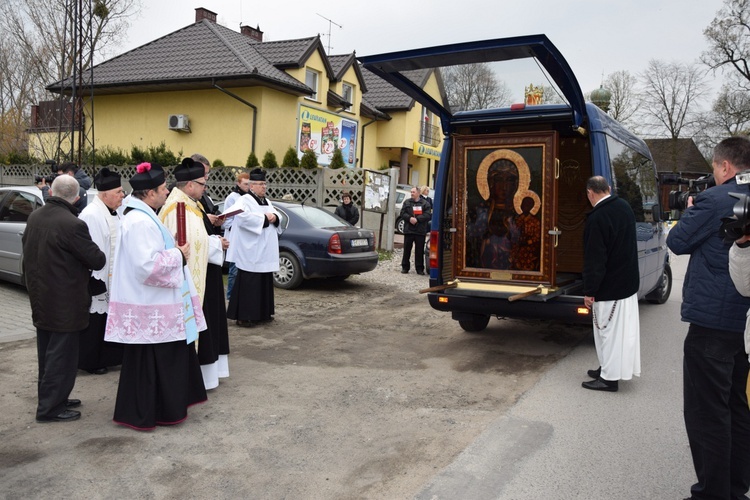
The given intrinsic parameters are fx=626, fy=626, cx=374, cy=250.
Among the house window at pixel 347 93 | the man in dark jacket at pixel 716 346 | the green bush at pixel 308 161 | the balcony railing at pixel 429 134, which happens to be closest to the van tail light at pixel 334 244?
the green bush at pixel 308 161

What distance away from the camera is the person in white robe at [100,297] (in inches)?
226

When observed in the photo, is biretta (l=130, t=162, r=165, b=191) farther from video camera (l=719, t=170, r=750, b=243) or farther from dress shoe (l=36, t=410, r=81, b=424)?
video camera (l=719, t=170, r=750, b=243)

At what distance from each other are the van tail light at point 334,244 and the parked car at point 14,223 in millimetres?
3633

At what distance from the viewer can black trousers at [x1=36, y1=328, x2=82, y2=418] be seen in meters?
4.59

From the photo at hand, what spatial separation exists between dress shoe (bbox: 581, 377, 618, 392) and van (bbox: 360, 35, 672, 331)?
2.88ft

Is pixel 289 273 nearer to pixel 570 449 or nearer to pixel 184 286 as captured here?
pixel 184 286

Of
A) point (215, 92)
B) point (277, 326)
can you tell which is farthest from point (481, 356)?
point (215, 92)

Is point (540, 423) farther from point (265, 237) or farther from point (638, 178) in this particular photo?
point (638, 178)

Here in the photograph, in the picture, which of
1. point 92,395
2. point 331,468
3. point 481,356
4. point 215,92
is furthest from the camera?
point 215,92

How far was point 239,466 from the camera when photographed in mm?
3939

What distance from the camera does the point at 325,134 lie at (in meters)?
23.0

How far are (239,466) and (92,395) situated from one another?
2.05 meters

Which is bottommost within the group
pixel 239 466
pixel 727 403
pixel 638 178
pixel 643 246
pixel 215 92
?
pixel 239 466

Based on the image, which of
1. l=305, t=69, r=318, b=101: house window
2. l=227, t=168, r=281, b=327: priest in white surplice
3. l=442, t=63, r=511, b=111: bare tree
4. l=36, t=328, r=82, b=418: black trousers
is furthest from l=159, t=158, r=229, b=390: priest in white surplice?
l=305, t=69, r=318, b=101: house window
